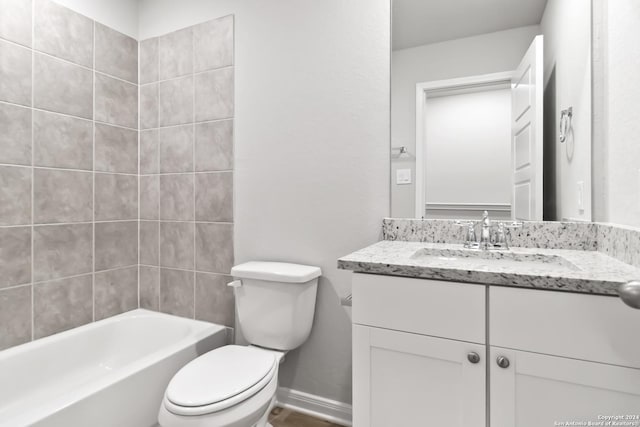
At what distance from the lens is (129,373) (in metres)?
1.40

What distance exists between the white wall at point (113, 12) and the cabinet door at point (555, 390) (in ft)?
Answer: 8.16

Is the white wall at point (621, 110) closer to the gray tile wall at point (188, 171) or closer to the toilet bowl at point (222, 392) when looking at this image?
the toilet bowl at point (222, 392)

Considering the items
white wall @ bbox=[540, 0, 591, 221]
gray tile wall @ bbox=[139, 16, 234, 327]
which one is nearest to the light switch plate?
white wall @ bbox=[540, 0, 591, 221]

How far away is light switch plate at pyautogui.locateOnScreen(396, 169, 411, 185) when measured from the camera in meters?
1.59

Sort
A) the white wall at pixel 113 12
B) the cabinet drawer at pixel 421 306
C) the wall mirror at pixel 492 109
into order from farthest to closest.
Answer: the white wall at pixel 113 12 < the wall mirror at pixel 492 109 < the cabinet drawer at pixel 421 306

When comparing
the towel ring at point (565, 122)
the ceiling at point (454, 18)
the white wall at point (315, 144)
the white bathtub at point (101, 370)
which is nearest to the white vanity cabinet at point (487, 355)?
the white wall at point (315, 144)

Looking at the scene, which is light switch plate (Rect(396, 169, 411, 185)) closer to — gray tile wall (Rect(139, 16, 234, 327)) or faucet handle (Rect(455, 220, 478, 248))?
faucet handle (Rect(455, 220, 478, 248))

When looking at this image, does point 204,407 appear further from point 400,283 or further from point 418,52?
point 418,52

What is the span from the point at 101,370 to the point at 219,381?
1.02m

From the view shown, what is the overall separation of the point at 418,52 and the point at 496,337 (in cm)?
122

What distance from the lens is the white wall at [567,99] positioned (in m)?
1.32

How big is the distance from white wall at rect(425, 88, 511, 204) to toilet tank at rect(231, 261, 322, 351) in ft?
2.28

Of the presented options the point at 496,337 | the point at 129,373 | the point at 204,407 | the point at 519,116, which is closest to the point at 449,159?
the point at 519,116

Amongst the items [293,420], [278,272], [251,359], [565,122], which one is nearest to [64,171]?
[278,272]
